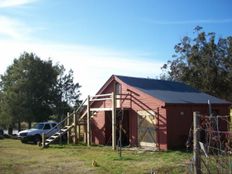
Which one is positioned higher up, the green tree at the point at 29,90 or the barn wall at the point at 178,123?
the green tree at the point at 29,90

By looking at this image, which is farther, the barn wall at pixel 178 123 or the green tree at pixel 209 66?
the green tree at pixel 209 66

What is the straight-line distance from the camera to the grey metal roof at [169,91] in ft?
92.5

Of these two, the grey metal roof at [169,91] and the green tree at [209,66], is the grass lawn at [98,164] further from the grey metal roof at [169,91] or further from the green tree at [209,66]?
the green tree at [209,66]

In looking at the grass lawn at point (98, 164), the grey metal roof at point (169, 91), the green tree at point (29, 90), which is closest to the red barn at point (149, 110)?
the grey metal roof at point (169, 91)

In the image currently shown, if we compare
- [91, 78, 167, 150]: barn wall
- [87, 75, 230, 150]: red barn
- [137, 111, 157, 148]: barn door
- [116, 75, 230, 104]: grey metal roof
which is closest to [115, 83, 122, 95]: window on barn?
[87, 75, 230, 150]: red barn

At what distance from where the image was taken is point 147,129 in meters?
Answer: 28.5

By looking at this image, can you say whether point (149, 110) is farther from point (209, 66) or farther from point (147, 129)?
point (209, 66)

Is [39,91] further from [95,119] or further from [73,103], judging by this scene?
[95,119]

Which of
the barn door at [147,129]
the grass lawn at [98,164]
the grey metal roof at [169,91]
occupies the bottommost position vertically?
the grass lawn at [98,164]

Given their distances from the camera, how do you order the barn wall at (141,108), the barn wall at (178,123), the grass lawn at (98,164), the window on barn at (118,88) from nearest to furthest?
the grass lawn at (98,164) → the barn wall at (178,123) → the barn wall at (141,108) → the window on barn at (118,88)

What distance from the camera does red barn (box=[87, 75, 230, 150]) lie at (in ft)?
88.5

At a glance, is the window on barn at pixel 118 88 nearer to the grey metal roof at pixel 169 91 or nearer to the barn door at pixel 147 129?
the grey metal roof at pixel 169 91

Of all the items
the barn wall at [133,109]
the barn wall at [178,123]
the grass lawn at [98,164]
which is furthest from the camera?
the barn wall at [133,109]

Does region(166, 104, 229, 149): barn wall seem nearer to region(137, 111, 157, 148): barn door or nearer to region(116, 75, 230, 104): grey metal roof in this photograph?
region(116, 75, 230, 104): grey metal roof
